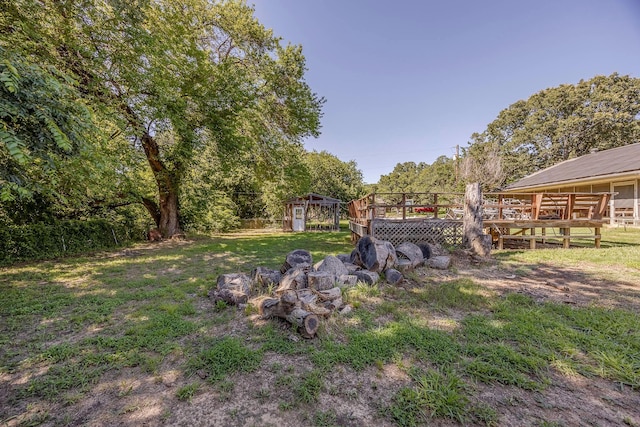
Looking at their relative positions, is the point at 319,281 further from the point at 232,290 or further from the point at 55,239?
the point at 55,239

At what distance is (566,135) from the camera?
2455 centimetres

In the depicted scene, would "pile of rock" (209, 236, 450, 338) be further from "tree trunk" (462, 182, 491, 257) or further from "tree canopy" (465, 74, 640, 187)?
"tree canopy" (465, 74, 640, 187)

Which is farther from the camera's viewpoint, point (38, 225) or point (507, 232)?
point (507, 232)

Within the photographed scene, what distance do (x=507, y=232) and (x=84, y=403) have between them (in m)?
11.7

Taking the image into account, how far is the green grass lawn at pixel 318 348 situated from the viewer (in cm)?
187

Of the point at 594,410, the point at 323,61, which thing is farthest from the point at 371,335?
the point at 323,61

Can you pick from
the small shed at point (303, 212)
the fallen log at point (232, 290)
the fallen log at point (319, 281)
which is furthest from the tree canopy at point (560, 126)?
the fallen log at point (232, 290)

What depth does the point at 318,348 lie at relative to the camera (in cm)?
255

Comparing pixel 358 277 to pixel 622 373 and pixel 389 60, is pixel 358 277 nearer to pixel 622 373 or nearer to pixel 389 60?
pixel 622 373

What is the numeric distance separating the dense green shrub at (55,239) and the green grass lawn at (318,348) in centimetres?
380

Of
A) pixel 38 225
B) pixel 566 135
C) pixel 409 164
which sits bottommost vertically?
pixel 38 225

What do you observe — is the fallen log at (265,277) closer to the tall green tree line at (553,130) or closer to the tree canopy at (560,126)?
the tall green tree line at (553,130)

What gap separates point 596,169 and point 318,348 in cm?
1936

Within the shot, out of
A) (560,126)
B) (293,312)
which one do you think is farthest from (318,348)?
(560,126)
